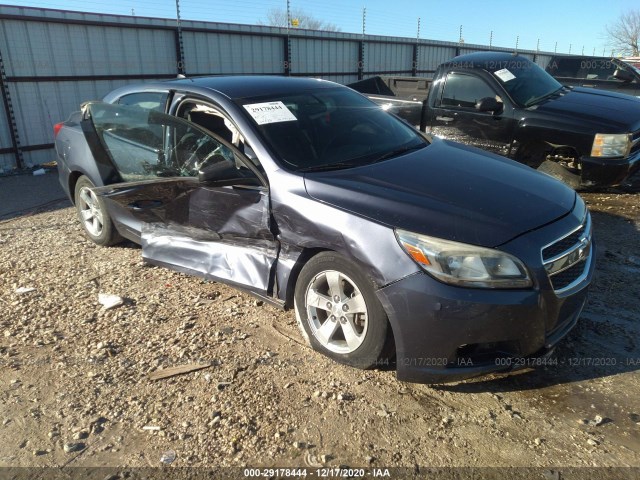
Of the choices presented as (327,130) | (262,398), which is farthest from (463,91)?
(262,398)

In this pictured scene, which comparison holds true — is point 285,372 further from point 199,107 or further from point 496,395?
point 199,107

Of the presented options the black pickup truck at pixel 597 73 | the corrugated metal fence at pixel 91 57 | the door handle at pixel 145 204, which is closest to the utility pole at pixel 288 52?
the corrugated metal fence at pixel 91 57

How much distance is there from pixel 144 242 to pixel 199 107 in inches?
46.7

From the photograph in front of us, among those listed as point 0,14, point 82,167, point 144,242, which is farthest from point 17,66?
point 144,242

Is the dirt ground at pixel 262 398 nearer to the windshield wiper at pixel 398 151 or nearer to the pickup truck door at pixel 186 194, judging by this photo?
the pickup truck door at pixel 186 194

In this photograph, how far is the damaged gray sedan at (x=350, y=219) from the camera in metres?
2.51

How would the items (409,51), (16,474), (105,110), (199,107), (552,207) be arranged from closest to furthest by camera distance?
(16,474)
(552,207)
(199,107)
(105,110)
(409,51)

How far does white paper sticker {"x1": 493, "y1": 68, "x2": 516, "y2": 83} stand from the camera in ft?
21.2

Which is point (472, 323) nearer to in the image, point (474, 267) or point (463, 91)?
point (474, 267)

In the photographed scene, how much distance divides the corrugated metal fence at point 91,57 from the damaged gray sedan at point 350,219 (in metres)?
6.02

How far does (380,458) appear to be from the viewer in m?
2.32

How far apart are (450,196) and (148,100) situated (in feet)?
9.59

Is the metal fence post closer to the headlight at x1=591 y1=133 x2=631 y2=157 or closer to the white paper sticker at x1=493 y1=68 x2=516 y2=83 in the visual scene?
the white paper sticker at x1=493 y1=68 x2=516 y2=83

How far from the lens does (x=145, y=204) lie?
388 cm
